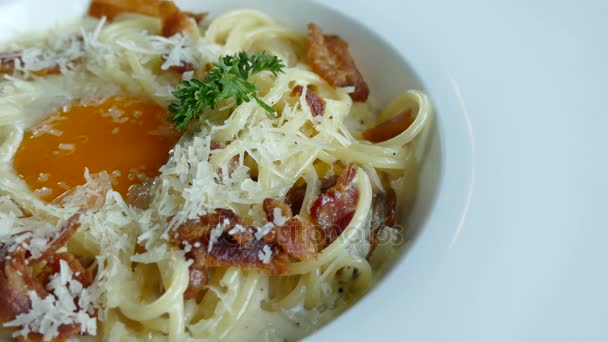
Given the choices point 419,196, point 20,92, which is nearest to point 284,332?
point 419,196

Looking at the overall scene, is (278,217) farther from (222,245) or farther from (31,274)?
(31,274)

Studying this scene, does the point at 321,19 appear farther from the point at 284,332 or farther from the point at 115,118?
the point at 284,332

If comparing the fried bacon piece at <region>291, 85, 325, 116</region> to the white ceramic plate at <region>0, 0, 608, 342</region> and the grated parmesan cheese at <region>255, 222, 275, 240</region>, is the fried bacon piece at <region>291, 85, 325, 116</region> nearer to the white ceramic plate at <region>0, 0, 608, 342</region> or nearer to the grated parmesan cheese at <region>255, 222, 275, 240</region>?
the white ceramic plate at <region>0, 0, 608, 342</region>

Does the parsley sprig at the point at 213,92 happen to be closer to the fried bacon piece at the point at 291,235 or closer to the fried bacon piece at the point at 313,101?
the fried bacon piece at the point at 313,101

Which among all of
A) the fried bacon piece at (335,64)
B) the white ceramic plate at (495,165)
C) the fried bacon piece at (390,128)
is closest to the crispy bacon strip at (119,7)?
the white ceramic plate at (495,165)

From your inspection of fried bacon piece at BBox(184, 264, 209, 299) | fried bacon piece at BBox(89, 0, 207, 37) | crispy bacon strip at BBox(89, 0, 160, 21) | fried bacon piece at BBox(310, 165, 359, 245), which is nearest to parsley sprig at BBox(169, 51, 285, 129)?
fried bacon piece at BBox(310, 165, 359, 245)

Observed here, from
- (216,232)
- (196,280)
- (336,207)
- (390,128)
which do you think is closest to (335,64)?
(390,128)
